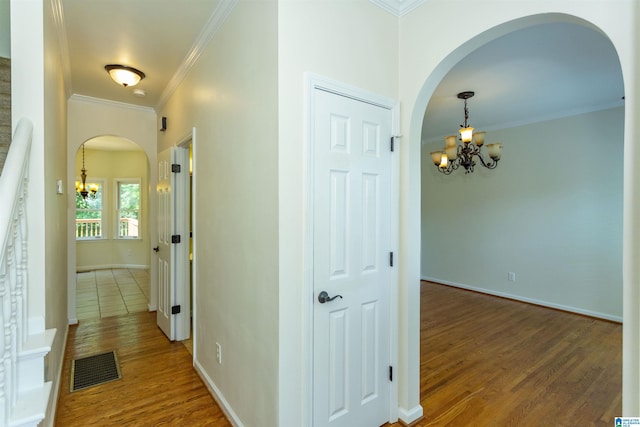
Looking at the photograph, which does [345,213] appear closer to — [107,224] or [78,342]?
[78,342]

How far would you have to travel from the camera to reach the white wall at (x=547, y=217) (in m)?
3.94

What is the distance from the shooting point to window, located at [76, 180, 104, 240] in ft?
23.8

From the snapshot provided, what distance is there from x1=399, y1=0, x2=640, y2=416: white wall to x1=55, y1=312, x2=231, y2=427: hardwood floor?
5.25 feet

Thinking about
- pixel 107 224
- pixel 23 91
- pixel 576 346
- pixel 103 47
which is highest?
pixel 103 47

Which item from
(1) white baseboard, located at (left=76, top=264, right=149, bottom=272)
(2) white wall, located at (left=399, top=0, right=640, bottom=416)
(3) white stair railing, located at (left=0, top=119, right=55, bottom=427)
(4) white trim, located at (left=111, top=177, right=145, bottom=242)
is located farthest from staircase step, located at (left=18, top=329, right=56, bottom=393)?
(4) white trim, located at (left=111, top=177, right=145, bottom=242)

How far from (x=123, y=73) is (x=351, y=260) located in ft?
8.91

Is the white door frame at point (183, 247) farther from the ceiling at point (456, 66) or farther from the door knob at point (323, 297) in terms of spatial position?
the door knob at point (323, 297)

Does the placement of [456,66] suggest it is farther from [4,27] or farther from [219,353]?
[4,27]

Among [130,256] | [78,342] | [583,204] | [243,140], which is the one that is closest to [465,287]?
[583,204]

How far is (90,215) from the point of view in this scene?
739 cm

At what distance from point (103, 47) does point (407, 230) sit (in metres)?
2.84

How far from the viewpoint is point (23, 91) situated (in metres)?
1.50

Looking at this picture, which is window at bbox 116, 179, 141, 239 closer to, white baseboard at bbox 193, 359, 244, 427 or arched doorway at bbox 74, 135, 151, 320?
arched doorway at bbox 74, 135, 151, 320

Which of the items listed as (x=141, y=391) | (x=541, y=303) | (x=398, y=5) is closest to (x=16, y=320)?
(x=141, y=391)
